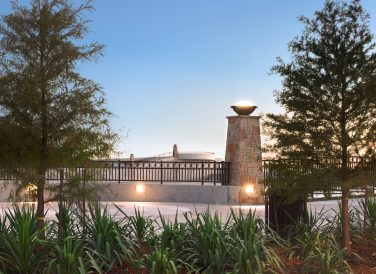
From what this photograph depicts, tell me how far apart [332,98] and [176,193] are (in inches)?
623

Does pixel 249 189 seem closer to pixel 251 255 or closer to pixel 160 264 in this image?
pixel 251 255

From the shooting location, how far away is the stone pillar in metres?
23.2

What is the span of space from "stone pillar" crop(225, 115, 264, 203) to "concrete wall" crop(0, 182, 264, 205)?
48 centimetres

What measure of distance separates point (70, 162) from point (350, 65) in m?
4.76

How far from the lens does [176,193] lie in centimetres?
2462

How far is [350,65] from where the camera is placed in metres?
9.32

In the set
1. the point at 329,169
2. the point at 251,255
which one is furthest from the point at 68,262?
the point at 329,169

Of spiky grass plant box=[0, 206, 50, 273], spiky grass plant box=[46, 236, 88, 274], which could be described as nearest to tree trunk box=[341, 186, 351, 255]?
spiky grass plant box=[46, 236, 88, 274]

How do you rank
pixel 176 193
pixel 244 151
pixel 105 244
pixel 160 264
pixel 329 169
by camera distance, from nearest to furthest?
pixel 160 264
pixel 105 244
pixel 329 169
pixel 244 151
pixel 176 193

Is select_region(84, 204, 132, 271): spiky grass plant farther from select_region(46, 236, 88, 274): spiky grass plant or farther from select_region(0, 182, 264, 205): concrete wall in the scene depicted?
select_region(0, 182, 264, 205): concrete wall

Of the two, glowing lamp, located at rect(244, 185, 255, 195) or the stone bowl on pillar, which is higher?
the stone bowl on pillar

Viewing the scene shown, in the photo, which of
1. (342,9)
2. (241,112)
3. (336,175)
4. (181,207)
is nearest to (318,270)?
(336,175)

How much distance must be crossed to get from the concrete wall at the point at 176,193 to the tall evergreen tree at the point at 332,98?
13.7 metres

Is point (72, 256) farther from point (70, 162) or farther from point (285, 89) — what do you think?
point (285, 89)
